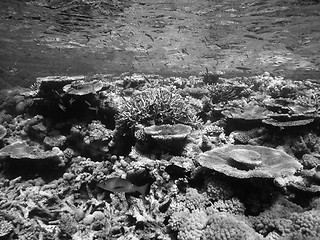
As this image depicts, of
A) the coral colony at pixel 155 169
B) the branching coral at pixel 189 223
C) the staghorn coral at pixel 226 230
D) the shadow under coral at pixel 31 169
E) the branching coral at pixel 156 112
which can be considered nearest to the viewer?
the staghorn coral at pixel 226 230

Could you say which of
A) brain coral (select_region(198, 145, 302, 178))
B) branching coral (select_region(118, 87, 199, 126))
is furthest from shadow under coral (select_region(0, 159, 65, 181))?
brain coral (select_region(198, 145, 302, 178))

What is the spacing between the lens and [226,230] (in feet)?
11.9

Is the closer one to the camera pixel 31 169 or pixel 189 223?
pixel 189 223

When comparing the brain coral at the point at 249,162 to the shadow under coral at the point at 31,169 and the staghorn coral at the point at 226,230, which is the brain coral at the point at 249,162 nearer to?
the staghorn coral at the point at 226,230

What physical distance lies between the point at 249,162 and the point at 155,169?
1938mm

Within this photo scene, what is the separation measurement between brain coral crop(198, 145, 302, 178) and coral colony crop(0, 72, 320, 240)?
0.02m

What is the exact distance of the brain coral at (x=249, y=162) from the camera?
432 centimetres

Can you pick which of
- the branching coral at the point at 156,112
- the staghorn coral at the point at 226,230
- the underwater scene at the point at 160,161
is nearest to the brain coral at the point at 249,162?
the underwater scene at the point at 160,161

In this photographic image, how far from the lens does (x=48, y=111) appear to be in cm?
849

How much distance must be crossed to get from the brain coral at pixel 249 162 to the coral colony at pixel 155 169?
22 mm

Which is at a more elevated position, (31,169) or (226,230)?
(226,230)

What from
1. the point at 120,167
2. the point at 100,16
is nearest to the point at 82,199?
the point at 120,167

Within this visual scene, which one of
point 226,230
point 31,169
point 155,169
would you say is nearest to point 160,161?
point 155,169

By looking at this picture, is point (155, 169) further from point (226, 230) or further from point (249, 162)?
point (226, 230)
